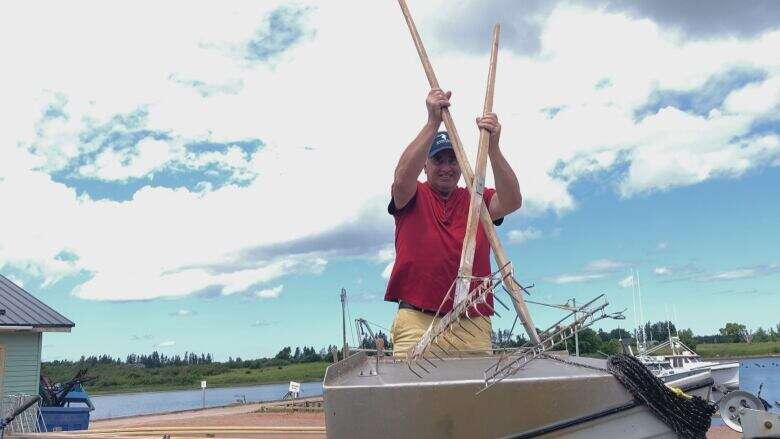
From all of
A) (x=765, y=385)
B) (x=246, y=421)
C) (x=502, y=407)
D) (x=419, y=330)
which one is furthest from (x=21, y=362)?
(x=765, y=385)

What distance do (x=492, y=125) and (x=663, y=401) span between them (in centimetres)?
153

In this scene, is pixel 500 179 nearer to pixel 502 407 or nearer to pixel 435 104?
pixel 435 104

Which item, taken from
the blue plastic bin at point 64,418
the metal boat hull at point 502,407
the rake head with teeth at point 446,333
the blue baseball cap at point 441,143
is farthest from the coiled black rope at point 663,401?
the blue plastic bin at point 64,418

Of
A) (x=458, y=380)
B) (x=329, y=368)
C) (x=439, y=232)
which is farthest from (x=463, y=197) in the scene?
(x=458, y=380)

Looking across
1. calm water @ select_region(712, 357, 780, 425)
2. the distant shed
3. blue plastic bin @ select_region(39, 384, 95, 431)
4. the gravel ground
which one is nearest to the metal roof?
the distant shed

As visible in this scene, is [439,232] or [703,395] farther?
[439,232]

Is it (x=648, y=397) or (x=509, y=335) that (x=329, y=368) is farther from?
(x=648, y=397)

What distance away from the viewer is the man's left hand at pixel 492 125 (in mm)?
3332

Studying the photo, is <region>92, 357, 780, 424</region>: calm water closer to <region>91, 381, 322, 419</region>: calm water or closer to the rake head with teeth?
<region>91, 381, 322, 419</region>: calm water

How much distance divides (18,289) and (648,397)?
17.6 m

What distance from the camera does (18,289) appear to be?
1678cm

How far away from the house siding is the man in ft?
46.5

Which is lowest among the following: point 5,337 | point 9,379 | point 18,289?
point 9,379

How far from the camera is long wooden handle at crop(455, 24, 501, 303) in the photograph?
2916 millimetres
